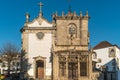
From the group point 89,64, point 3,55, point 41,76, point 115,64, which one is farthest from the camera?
point 115,64

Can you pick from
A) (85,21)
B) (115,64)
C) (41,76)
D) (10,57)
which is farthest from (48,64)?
(115,64)

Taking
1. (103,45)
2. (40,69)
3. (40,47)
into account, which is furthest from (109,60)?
(40,47)

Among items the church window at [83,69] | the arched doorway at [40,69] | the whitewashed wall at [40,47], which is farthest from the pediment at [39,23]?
the church window at [83,69]

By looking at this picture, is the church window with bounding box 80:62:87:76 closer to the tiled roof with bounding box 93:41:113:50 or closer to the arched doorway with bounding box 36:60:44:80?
the arched doorway with bounding box 36:60:44:80

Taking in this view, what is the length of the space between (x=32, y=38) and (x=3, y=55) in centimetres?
1551

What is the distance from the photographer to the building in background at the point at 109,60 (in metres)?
68.1

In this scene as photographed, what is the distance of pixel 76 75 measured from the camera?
4734 cm

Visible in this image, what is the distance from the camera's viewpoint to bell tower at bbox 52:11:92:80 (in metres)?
47.2

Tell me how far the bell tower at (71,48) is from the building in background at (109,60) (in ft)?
59.6

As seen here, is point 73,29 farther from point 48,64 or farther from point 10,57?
point 10,57

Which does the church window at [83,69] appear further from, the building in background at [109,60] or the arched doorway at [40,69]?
the building in background at [109,60]

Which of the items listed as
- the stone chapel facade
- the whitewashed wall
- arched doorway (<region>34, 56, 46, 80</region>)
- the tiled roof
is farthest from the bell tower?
the tiled roof

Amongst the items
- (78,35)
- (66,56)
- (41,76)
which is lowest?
(41,76)

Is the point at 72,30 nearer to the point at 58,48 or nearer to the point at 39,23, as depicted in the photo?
the point at 58,48
